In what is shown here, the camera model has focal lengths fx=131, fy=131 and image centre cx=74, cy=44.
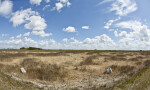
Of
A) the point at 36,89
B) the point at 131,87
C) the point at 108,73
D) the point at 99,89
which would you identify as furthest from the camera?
the point at 108,73

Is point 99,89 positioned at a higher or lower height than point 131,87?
lower

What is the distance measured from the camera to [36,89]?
8305mm

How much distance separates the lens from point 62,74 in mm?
12438

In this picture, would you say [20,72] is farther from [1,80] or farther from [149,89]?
[149,89]

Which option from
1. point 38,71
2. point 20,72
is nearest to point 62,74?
point 38,71

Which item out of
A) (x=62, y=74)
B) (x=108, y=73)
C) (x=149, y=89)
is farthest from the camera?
(x=108, y=73)

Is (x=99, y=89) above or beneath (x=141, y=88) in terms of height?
beneath

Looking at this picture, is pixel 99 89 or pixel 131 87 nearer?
pixel 131 87

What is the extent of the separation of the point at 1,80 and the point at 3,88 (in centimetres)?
118

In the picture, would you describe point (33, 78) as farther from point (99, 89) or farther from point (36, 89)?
point (99, 89)

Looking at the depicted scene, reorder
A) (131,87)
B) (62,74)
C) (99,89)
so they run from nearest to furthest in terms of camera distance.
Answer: (131,87) < (99,89) < (62,74)

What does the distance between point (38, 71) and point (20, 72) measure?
1.71 meters

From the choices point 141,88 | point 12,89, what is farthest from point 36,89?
point 141,88

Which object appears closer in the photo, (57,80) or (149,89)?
(149,89)
